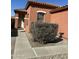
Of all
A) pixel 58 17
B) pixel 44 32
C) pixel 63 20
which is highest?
pixel 58 17

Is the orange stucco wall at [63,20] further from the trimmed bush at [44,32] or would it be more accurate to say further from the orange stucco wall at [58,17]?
the trimmed bush at [44,32]

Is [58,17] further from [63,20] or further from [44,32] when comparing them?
[44,32]

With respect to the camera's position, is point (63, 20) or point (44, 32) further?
point (63, 20)

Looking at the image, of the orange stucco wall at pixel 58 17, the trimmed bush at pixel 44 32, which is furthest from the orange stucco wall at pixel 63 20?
the trimmed bush at pixel 44 32

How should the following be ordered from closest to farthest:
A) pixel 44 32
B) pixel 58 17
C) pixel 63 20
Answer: pixel 44 32, pixel 63 20, pixel 58 17

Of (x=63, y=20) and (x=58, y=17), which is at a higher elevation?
(x=58, y=17)

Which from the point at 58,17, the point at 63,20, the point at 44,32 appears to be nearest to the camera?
the point at 44,32

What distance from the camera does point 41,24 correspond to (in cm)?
778

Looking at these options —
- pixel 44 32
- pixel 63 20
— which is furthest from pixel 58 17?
pixel 44 32
